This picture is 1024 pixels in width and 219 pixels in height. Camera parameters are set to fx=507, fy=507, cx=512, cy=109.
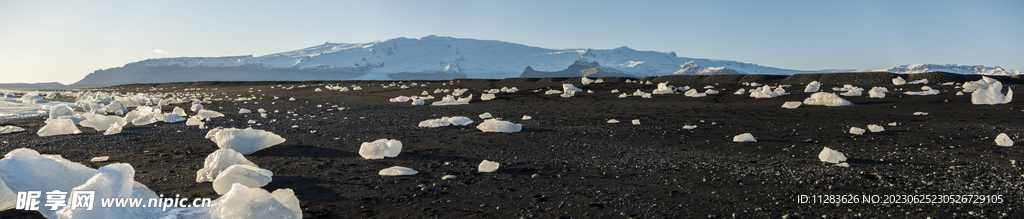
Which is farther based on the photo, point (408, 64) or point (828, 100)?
point (408, 64)

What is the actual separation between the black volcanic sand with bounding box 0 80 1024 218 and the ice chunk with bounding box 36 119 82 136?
0.14 m

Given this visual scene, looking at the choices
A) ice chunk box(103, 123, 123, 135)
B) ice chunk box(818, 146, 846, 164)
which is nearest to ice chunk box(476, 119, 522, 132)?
ice chunk box(818, 146, 846, 164)

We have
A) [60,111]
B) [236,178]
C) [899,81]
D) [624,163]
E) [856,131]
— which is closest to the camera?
[236,178]

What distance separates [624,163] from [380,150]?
1.98 meters

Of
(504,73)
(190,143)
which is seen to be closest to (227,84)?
(190,143)

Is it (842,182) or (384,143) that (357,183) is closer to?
(384,143)

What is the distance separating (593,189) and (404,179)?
49.0 inches

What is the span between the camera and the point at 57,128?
19.7 ft

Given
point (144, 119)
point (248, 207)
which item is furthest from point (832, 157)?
point (144, 119)

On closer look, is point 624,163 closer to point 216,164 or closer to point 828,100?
point 216,164

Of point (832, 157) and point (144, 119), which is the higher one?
point (144, 119)

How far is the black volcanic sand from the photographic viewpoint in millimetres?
Result: 2680

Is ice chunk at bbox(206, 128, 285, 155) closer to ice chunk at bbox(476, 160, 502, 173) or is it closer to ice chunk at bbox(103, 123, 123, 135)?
ice chunk at bbox(476, 160, 502, 173)

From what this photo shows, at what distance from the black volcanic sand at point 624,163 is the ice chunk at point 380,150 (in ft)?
0.35
